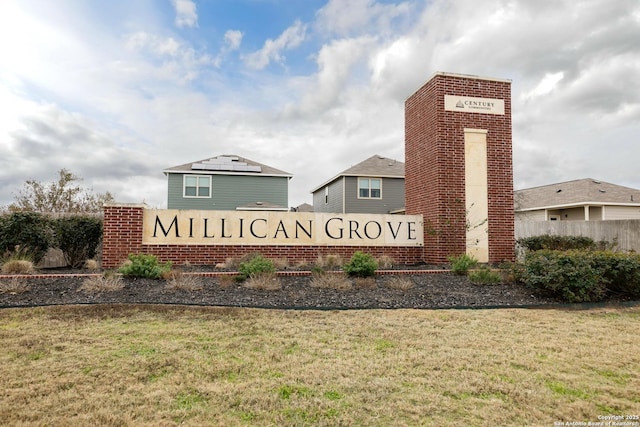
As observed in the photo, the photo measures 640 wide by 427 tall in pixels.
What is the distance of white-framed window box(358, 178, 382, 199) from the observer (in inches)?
1009

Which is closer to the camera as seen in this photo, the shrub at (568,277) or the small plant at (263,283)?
the shrub at (568,277)

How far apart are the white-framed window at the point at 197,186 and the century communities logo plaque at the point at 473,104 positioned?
17152mm

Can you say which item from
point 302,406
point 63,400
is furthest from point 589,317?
point 63,400

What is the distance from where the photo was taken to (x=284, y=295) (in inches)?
275

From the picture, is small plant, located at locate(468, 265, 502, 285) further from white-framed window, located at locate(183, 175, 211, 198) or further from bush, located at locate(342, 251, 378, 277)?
white-framed window, located at locate(183, 175, 211, 198)

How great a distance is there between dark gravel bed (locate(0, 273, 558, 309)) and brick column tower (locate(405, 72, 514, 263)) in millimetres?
3270

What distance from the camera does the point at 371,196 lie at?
84.3ft

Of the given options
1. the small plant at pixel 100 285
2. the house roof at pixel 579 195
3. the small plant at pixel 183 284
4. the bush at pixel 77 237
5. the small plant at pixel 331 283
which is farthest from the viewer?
the house roof at pixel 579 195

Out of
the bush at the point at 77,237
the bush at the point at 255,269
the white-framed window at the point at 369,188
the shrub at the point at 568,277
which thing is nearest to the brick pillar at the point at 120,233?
the bush at the point at 77,237

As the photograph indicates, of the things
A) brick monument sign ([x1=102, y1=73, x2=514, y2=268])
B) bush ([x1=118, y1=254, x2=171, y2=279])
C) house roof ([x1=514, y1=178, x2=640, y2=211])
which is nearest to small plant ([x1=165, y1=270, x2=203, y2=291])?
bush ([x1=118, y1=254, x2=171, y2=279])

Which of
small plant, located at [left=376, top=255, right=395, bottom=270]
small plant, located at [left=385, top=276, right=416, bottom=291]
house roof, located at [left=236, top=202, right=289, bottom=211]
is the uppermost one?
house roof, located at [left=236, top=202, right=289, bottom=211]

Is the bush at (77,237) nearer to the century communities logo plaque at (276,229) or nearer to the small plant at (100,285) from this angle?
the century communities logo plaque at (276,229)

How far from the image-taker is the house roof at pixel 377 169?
25531 mm

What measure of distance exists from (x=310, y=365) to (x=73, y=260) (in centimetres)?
922
